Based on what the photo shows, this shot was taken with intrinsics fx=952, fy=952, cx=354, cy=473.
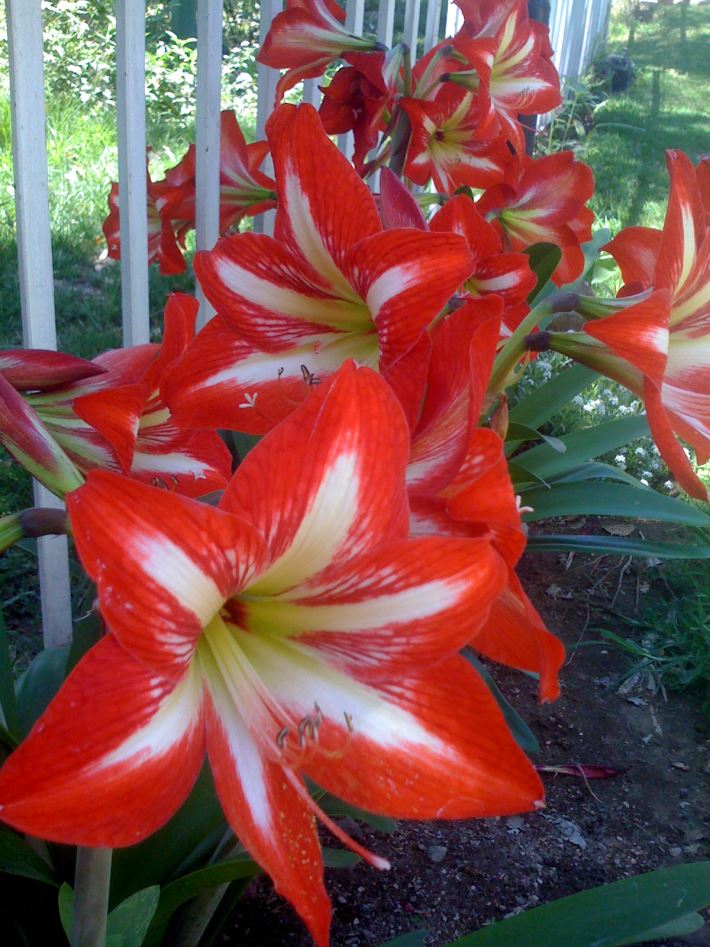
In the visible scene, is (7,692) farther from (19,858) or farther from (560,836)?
(560,836)

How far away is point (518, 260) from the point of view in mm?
935

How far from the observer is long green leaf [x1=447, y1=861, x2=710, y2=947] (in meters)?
0.86

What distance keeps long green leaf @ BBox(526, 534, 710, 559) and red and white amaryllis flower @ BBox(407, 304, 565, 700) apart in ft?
2.87

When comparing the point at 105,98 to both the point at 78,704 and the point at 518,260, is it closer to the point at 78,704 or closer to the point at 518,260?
the point at 518,260

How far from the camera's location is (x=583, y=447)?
165 centimetres

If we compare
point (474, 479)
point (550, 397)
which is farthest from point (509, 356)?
point (550, 397)

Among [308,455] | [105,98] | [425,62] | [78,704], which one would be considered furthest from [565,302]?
[105,98]

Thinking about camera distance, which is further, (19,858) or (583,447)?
(583,447)

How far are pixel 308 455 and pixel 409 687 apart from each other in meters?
0.15

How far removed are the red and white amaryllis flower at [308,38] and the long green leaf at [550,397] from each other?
671mm

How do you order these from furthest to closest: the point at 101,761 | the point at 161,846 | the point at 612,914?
1. the point at 161,846
2. the point at 612,914
3. the point at 101,761

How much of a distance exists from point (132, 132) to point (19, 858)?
1.13 metres

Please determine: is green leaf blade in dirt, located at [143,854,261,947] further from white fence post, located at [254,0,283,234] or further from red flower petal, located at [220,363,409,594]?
white fence post, located at [254,0,283,234]

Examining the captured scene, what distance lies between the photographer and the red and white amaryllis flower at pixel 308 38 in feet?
4.53
